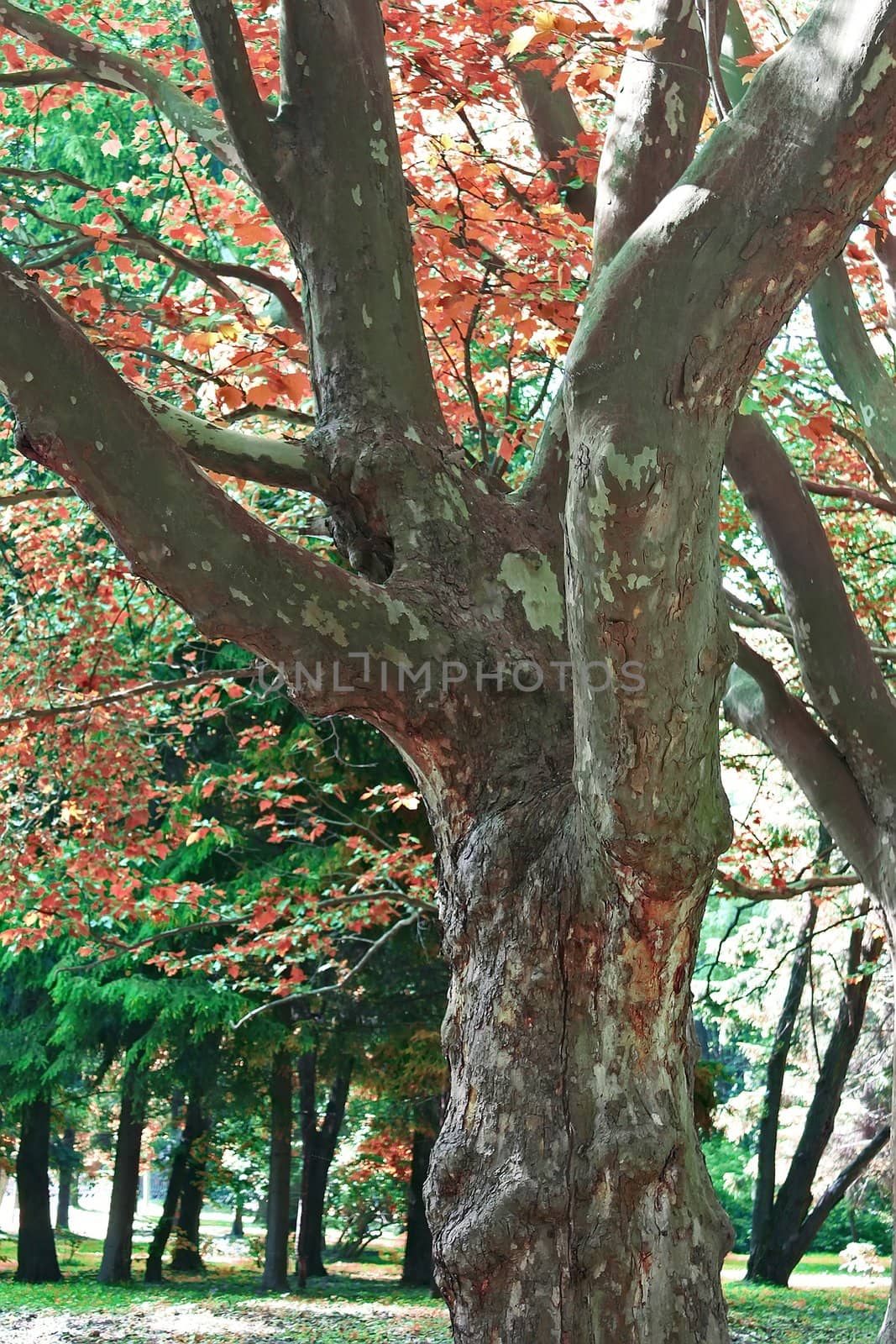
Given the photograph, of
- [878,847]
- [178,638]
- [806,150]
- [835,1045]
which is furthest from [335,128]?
[835,1045]

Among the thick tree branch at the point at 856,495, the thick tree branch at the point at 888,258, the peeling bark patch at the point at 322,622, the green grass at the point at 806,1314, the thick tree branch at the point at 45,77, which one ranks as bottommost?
the green grass at the point at 806,1314

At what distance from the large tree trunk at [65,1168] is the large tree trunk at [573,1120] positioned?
1896 centimetres

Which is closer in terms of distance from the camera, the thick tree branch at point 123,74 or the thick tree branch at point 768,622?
the thick tree branch at point 123,74

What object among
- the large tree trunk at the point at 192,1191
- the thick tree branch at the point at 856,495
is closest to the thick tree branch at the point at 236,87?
the thick tree branch at the point at 856,495

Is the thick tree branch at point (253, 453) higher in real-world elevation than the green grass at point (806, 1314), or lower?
higher

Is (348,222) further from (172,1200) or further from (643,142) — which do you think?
(172,1200)

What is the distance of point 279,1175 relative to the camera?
553 inches

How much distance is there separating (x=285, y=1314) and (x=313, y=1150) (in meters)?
4.03

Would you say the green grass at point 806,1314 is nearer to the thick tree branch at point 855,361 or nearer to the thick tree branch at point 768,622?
the thick tree branch at point 768,622

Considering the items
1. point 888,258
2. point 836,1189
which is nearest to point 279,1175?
point 836,1189

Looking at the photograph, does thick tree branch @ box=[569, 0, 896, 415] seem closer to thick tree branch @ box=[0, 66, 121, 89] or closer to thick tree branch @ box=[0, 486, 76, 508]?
thick tree branch @ box=[0, 486, 76, 508]

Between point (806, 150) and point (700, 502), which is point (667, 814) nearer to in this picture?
point (700, 502)

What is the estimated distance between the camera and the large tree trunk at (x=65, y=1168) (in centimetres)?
2027

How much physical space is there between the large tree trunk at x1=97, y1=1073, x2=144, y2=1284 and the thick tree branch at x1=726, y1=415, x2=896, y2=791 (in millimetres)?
11531
